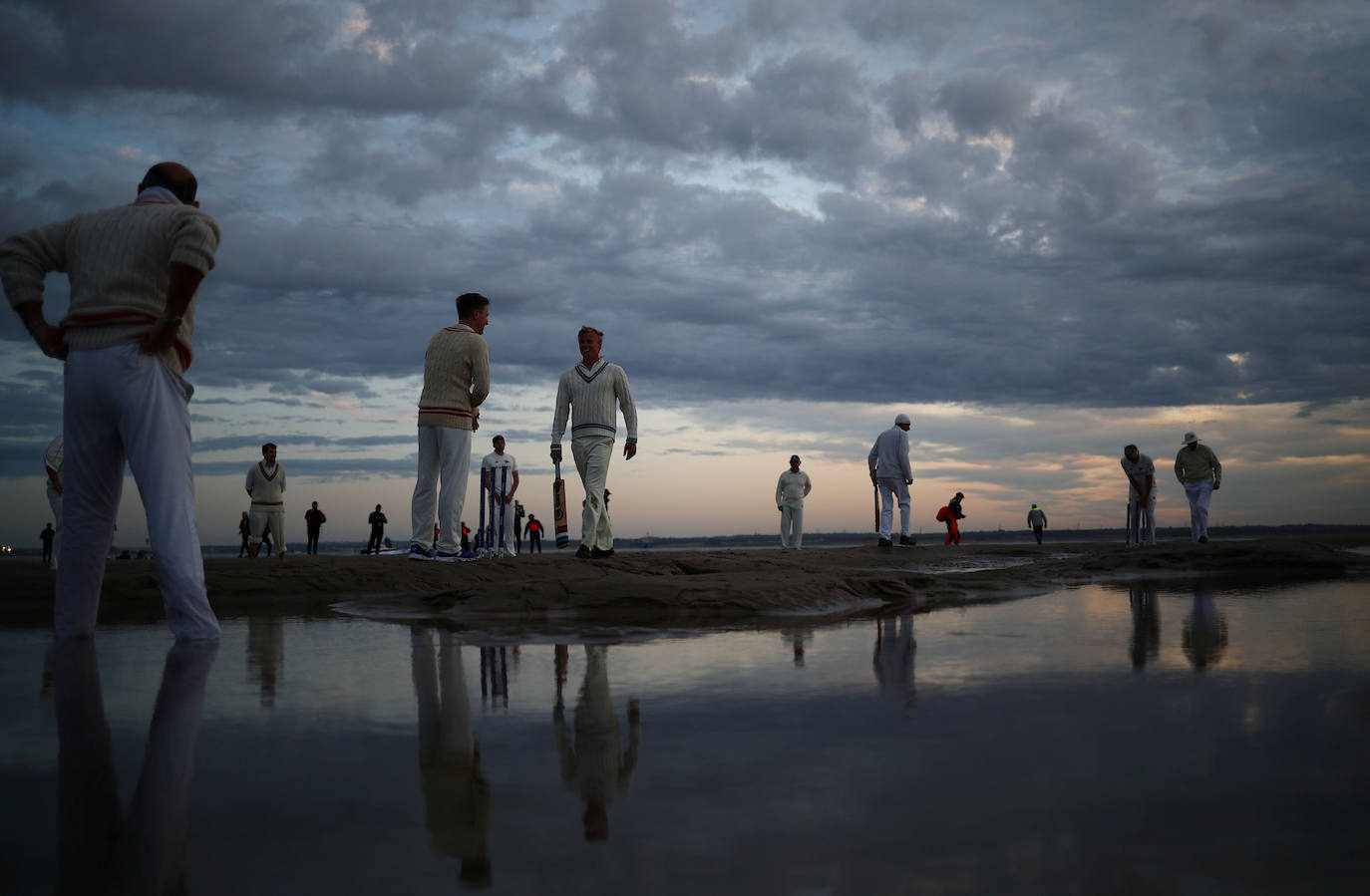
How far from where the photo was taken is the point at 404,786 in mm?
2053

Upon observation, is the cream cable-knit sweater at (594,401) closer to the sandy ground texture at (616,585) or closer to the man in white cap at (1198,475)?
the sandy ground texture at (616,585)

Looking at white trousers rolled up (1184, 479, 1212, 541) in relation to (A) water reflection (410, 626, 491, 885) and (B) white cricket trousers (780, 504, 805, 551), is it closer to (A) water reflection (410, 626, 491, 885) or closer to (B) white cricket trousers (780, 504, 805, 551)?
(B) white cricket trousers (780, 504, 805, 551)

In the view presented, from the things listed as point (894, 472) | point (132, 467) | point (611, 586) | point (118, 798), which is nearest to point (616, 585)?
point (611, 586)

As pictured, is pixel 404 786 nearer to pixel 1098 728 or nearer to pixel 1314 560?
pixel 1098 728

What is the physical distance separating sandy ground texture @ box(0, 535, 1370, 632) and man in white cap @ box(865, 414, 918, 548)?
5.39 meters

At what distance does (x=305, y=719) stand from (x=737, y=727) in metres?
1.31

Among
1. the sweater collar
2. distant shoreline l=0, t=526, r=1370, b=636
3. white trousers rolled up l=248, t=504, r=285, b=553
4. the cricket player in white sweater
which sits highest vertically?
the sweater collar

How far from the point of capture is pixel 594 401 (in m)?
10.3

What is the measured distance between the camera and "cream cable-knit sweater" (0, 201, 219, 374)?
443 cm

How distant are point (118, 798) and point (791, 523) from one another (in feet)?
62.7

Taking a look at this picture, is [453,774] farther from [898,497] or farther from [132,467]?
[898,497]

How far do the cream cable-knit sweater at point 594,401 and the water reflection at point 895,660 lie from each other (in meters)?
5.29

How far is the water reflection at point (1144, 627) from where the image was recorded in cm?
389

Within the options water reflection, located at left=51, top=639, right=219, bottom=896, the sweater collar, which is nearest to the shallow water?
water reflection, located at left=51, top=639, right=219, bottom=896
